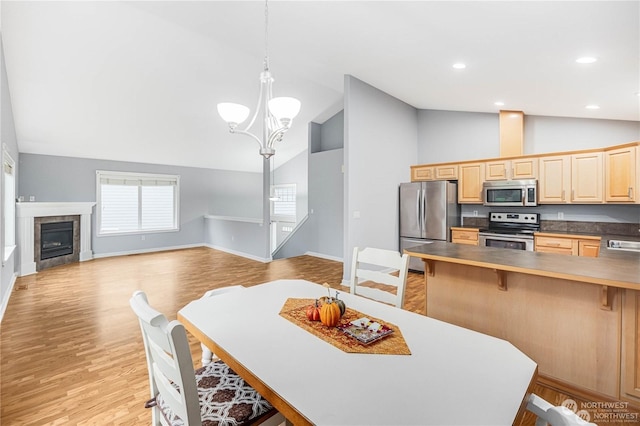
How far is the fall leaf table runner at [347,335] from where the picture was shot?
1.15 metres

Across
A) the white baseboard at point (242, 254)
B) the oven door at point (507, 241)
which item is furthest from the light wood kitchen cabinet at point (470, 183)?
the white baseboard at point (242, 254)

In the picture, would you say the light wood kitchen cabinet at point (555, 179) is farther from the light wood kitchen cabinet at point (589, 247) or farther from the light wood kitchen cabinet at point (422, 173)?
the light wood kitchen cabinet at point (422, 173)

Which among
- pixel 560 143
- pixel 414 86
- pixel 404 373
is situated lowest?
pixel 404 373

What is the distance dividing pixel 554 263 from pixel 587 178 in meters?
2.84

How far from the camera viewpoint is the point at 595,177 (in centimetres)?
395

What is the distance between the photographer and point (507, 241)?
443 centimetres

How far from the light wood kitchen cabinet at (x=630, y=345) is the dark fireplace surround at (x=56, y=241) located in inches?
311

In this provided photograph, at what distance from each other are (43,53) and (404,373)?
5.24m

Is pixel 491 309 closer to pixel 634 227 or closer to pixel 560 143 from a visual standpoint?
pixel 634 227

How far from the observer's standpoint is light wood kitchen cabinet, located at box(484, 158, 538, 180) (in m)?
4.48

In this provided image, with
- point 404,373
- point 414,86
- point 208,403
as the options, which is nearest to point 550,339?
point 404,373

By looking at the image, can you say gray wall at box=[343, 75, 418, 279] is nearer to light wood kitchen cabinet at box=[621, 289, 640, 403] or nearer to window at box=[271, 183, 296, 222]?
light wood kitchen cabinet at box=[621, 289, 640, 403]

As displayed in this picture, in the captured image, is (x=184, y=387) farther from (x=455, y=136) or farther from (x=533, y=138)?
(x=455, y=136)

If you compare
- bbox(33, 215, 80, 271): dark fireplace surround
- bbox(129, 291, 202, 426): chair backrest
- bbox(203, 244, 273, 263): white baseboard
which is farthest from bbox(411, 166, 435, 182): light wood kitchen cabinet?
bbox(33, 215, 80, 271): dark fireplace surround
